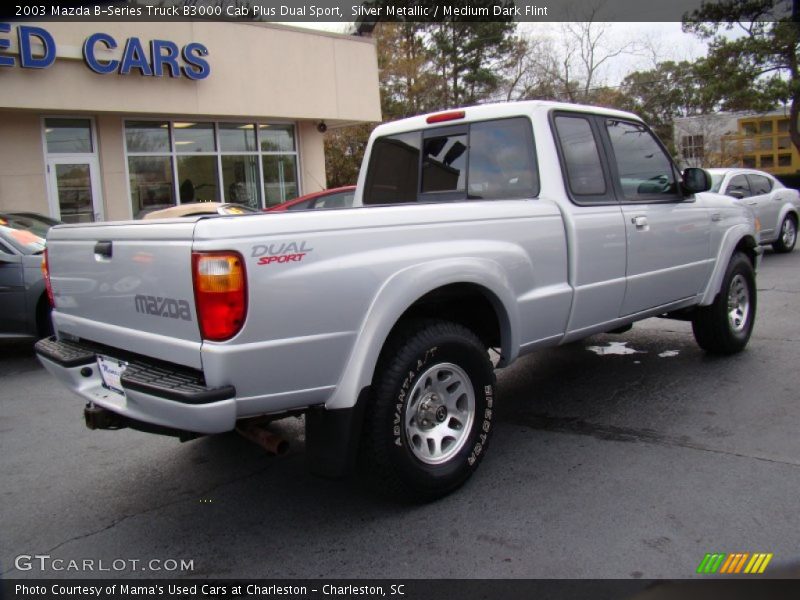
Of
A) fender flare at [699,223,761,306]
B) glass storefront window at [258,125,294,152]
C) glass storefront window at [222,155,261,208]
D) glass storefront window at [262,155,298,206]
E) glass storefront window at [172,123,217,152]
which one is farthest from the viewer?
glass storefront window at [262,155,298,206]

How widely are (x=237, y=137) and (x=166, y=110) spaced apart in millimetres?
2544

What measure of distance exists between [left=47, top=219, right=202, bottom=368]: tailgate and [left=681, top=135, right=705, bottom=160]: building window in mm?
50577

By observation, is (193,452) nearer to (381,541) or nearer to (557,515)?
(381,541)

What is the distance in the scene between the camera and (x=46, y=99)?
551 inches

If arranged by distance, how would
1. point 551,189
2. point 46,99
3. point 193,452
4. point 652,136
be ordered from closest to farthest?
point 551,189, point 193,452, point 652,136, point 46,99

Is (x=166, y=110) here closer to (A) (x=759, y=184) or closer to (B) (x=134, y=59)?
(B) (x=134, y=59)

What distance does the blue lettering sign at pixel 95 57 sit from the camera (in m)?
14.4

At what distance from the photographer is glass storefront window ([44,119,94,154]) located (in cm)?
1495

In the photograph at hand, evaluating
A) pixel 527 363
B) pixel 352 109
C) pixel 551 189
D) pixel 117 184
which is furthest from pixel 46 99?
pixel 551 189

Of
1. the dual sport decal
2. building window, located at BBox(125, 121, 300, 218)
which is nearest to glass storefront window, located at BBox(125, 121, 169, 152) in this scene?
building window, located at BBox(125, 121, 300, 218)

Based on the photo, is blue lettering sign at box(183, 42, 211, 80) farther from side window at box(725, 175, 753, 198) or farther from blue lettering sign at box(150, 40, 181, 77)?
side window at box(725, 175, 753, 198)

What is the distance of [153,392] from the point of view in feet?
9.36

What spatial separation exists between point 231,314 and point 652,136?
390 cm

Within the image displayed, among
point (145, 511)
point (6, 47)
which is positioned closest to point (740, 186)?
point (145, 511)
